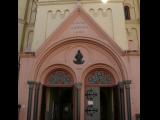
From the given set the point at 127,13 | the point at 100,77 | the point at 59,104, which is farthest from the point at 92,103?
the point at 127,13

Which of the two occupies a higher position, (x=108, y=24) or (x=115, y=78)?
(x=108, y=24)

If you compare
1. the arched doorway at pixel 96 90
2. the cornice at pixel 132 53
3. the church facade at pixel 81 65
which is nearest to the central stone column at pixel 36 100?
the church facade at pixel 81 65

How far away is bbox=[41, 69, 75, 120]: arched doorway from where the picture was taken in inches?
569


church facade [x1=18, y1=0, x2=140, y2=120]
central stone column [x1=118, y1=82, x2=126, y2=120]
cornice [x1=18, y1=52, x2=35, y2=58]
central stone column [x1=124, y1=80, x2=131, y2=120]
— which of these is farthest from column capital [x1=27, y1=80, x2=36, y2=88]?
central stone column [x1=124, y1=80, x2=131, y2=120]

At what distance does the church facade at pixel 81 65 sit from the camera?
13469 millimetres

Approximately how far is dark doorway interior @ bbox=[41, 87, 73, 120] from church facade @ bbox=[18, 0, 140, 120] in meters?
0.10

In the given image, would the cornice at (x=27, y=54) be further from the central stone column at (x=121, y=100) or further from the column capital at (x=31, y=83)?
the central stone column at (x=121, y=100)

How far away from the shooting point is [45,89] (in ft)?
48.0
